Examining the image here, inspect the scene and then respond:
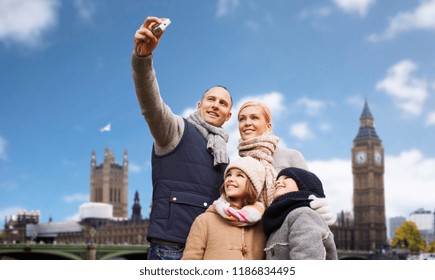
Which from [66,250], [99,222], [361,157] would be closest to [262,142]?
[66,250]

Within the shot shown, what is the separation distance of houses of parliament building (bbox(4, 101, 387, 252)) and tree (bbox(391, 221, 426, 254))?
22.1 feet

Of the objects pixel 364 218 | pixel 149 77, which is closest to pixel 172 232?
pixel 149 77

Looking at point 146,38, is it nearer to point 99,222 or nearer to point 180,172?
point 180,172

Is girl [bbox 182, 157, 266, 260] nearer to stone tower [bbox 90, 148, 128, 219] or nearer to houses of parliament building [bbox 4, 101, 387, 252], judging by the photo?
houses of parliament building [bbox 4, 101, 387, 252]

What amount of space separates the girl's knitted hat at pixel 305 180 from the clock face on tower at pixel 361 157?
72262 mm

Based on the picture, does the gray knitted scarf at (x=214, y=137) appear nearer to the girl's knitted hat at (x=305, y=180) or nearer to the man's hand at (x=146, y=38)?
the girl's knitted hat at (x=305, y=180)

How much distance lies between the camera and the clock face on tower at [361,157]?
2911 inches

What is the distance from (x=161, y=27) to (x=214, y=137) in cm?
79

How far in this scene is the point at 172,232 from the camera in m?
3.50

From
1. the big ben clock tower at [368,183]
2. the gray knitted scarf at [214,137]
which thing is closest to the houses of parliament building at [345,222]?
the big ben clock tower at [368,183]

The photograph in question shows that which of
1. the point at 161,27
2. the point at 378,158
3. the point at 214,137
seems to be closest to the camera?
the point at 161,27

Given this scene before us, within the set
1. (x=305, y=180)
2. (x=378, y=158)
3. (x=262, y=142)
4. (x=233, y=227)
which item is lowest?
(x=233, y=227)

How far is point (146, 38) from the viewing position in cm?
312
